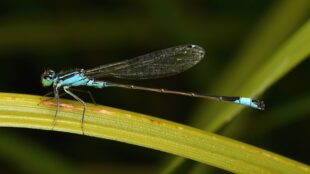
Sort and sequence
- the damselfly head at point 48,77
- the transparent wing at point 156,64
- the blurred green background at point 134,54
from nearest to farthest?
the damselfly head at point 48,77, the transparent wing at point 156,64, the blurred green background at point 134,54

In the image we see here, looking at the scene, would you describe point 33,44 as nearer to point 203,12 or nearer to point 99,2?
point 99,2

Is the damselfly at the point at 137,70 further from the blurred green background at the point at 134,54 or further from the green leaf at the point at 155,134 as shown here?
the green leaf at the point at 155,134

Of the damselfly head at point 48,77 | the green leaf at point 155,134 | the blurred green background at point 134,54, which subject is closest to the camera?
the green leaf at point 155,134

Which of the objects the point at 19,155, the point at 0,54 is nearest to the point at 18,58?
the point at 0,54

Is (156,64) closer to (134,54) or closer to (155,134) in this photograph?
(134,54)

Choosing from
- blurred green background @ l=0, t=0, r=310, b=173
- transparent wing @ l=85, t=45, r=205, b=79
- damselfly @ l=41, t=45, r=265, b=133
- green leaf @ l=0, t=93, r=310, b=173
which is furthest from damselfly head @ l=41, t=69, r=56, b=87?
green leaf @ l=0, t=93, r=310, b=173

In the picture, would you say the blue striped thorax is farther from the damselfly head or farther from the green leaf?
the green leaf

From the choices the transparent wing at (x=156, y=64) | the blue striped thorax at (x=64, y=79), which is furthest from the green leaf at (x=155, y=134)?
the transparent wing at (x=156, y=64)
